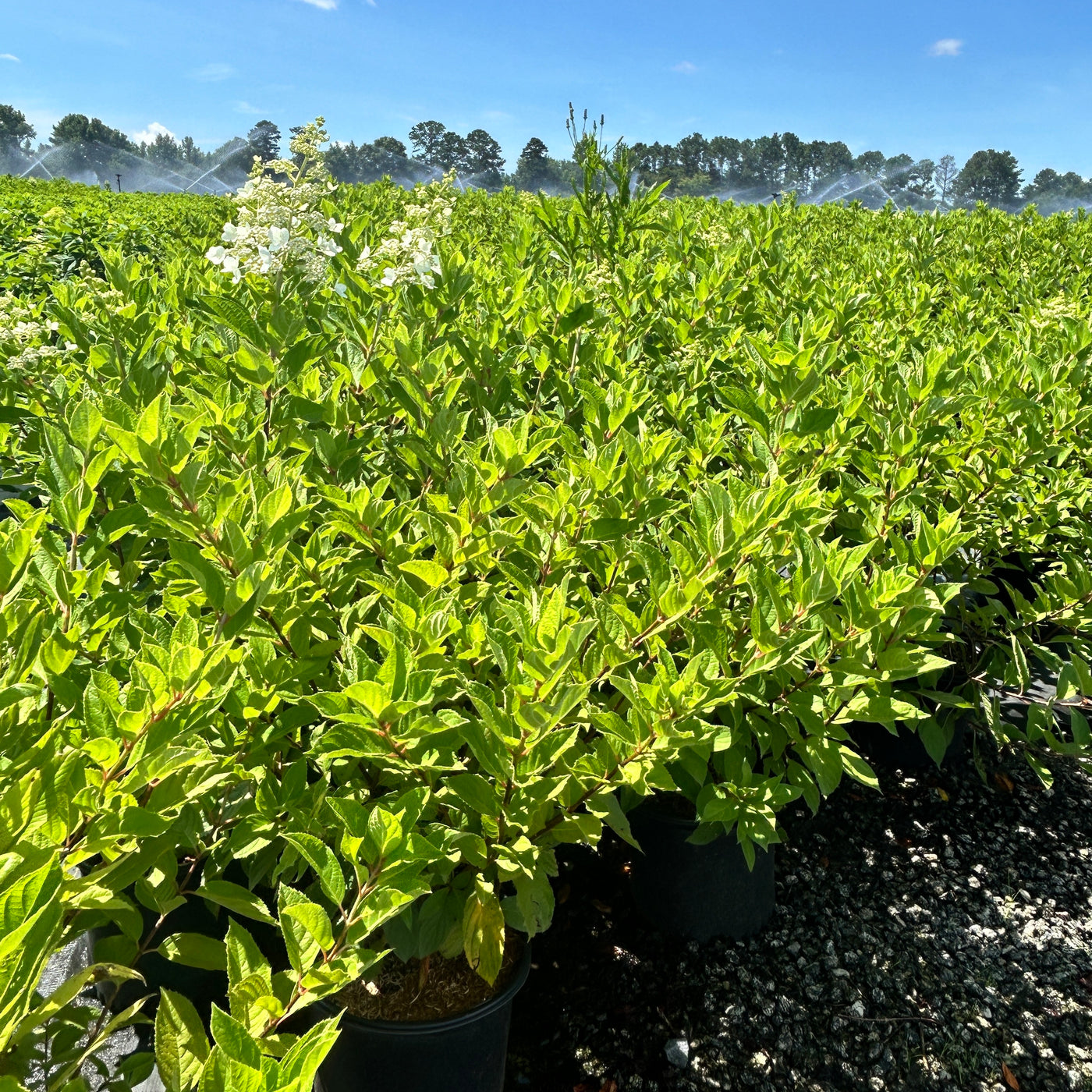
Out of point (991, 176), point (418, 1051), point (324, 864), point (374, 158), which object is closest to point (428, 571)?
Result: point (324, 864)

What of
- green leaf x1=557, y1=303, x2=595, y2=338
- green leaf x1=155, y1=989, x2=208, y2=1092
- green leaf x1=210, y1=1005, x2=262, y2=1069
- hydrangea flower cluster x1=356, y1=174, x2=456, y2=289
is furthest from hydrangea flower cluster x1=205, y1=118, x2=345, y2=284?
green leaf x1=210, y1=1005, x2=262, y2=1069

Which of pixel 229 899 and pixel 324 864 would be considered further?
pixel 229 899

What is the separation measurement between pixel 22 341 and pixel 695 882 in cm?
259

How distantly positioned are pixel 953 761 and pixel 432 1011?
2657 millimetres

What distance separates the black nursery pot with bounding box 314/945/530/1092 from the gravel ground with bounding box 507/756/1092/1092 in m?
0.46

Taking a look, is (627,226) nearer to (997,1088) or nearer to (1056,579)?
(1056,579)

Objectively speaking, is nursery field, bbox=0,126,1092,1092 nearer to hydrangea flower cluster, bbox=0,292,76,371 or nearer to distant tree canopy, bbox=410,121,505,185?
hydrangea flower cluster, bbox=0,292,76,371

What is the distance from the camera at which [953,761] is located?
11.9 feet

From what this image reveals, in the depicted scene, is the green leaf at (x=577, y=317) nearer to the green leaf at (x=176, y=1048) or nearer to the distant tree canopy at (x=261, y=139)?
the green leaf at (x=176, y=1048)

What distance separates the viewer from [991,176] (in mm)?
95688

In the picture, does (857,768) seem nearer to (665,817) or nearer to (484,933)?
(665,817)

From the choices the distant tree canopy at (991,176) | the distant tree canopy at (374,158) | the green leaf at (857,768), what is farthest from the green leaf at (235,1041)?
the distant tree canopy at (991,176)

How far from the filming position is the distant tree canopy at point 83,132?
96688mm

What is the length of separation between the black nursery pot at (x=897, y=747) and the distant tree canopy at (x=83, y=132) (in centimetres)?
11179
